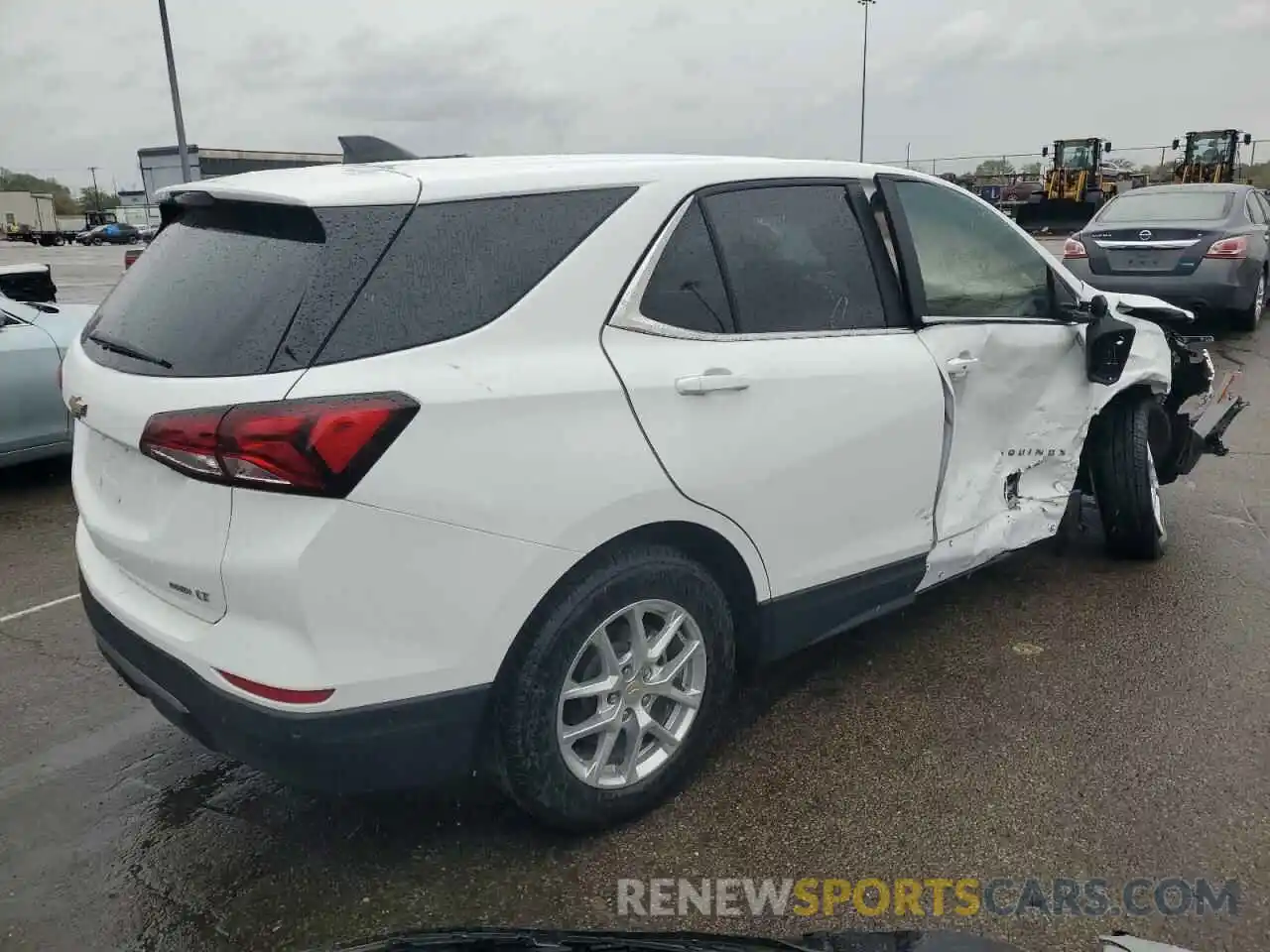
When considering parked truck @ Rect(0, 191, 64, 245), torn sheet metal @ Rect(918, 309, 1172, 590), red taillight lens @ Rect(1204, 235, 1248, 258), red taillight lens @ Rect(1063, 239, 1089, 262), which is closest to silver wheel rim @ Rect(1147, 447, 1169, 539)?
torn sheet metal @ Rect(918, 309, 1172, 590)

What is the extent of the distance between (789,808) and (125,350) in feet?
7.03

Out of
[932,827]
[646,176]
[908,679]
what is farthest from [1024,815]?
[646,176]

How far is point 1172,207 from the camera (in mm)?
10945

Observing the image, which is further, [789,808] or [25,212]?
[25,212]

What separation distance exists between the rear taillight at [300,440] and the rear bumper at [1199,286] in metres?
9.63

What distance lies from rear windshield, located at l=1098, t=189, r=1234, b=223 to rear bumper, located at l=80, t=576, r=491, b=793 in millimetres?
10619

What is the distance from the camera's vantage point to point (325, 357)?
87.0 inches

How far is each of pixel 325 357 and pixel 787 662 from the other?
224 centimetres

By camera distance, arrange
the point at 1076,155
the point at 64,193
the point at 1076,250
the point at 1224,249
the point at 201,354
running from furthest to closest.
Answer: the point at 64,193 → the point at 1076,155 → the point at 1076,250 → the point at 1224,249 → the point at 201,354

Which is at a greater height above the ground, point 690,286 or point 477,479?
point 690,286

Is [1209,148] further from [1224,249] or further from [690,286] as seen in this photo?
[690,286]

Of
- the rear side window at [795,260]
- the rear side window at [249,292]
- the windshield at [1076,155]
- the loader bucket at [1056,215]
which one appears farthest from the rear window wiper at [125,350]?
the windshield at [1076,155]

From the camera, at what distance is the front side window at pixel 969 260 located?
356 cm

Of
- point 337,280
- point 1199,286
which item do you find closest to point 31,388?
point 337,280
